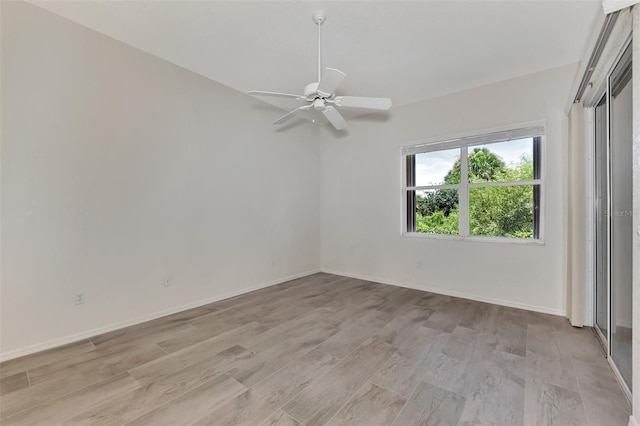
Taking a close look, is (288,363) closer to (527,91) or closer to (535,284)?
(535,284)

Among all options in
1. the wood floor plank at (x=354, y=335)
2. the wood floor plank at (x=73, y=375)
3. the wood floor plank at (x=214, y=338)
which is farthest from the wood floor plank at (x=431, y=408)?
the wood floor plank at (x=73, y=375)

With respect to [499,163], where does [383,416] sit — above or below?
below

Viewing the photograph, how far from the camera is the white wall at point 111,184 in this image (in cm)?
230

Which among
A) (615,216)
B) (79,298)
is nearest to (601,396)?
(615,216)

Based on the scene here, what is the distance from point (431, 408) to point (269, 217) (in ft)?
10.9

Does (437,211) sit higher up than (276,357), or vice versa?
(437,211)

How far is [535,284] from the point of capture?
332 centimetres

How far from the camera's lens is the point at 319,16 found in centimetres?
237

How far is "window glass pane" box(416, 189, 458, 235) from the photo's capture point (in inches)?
160

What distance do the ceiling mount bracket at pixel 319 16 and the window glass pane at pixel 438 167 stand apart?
8.54 feet

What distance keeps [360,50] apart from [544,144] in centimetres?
245

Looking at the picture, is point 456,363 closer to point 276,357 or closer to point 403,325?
point 403,325

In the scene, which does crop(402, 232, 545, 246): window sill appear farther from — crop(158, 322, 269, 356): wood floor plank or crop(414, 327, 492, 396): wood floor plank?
crop(158, 322, 269, 356): wood floor plank

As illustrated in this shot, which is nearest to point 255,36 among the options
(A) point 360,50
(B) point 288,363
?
(A) point 360,50
